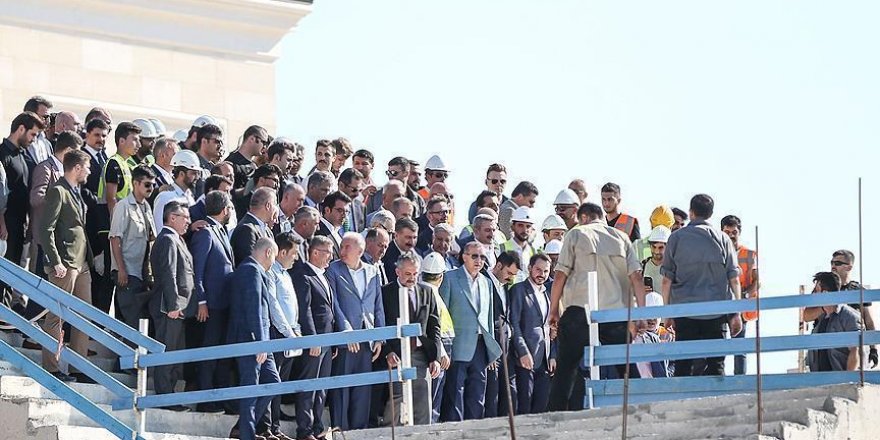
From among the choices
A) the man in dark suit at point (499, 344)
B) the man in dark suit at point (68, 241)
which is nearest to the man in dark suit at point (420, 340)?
the man in dark suit at point (499, 344)

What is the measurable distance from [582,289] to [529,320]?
58.2 inches

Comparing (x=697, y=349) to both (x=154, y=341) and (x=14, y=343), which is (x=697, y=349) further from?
(x=14, y=343)

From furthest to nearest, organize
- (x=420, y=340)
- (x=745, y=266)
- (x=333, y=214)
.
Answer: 1. (x=745, y=266)
2. (x=333, y=214)
3. (x=420, y=340)

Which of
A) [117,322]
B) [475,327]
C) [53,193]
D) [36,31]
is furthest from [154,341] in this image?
[36,31]

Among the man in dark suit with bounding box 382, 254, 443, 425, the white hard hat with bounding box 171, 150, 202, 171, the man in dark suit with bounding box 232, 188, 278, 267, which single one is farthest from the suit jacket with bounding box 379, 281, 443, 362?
the white hard hat with bounding box 171, 150, 202, 171

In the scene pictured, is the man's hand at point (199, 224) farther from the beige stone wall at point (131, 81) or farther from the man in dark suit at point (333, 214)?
the beige stone wall at point (131, 81)

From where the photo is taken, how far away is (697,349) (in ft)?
55.5

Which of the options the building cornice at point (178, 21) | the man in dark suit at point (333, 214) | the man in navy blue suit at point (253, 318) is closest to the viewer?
the man in navy blue suit at point (253, 318)

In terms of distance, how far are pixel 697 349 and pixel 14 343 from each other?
5.12 metres

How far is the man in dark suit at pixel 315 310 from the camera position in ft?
56.4

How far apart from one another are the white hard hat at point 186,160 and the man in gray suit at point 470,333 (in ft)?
7.10

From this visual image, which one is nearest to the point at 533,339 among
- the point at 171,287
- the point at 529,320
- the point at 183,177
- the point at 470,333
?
the point at 529,320

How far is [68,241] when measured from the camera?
17203 millimetres

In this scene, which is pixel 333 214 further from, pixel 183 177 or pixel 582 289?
pixel 582 289
